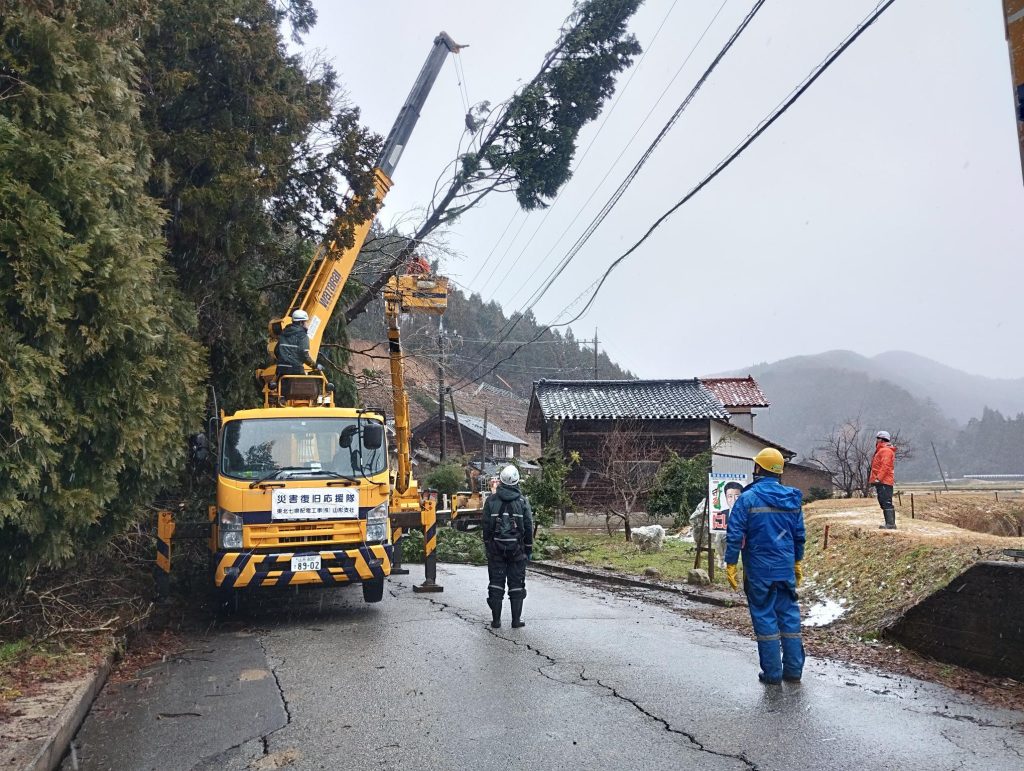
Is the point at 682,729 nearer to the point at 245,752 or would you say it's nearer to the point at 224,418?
the point at 245,752

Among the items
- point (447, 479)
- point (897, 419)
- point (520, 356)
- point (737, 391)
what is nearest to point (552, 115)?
point (447, 479)

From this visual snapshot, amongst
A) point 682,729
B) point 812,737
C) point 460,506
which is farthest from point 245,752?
point 460,506

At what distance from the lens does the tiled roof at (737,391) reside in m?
37.6

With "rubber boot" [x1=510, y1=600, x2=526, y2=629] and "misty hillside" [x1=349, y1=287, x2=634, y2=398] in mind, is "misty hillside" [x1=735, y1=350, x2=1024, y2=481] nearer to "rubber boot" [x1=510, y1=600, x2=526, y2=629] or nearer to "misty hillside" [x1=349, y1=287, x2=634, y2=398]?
"misty hillside" [x1=349, y1=287, x2=634, y2=398]

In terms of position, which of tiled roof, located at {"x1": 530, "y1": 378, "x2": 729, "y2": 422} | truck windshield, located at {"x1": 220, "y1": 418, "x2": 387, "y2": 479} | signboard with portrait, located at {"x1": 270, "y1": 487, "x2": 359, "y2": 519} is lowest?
signboard with portrait, located at {"x1": 270, "y1": 487, "x2": 359, "y2": 519}

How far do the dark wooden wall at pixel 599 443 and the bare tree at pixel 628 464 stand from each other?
14 cm

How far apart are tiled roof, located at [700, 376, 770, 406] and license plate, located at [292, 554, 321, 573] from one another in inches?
1219

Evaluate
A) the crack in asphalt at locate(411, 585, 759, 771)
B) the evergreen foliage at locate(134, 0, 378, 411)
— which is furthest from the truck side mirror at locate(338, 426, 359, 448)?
the evergreen foliage at locate(134, 0, 378, 411)

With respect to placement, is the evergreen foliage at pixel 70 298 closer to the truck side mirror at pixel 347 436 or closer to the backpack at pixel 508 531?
the truck side mirror at pixel 347 436

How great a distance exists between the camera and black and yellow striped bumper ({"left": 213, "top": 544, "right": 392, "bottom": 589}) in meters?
8.55

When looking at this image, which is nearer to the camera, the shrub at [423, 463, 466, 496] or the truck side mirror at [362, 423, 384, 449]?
the truck side mirror at [362, 423, 384, 449]

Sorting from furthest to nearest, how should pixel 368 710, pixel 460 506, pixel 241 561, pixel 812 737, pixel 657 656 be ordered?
pixel 460 506
pixel 241 561
pixel 657 656
pixel 368 710
pixel 812 737

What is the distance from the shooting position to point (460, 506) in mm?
26406

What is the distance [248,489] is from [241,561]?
30.0 inches
